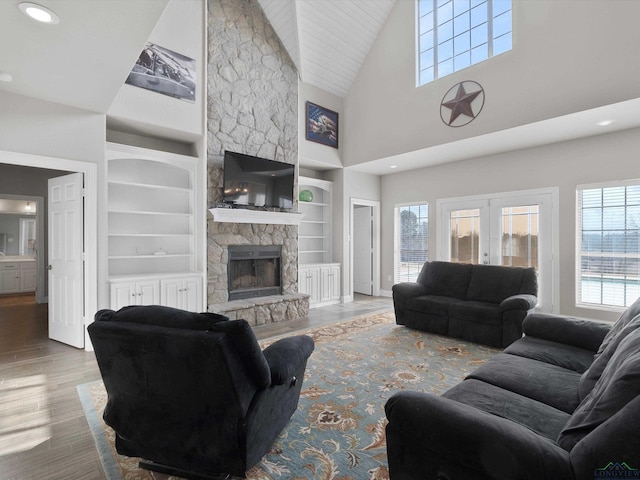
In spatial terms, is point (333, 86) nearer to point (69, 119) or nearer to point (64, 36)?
point (69, 119)

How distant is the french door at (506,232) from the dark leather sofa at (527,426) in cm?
385

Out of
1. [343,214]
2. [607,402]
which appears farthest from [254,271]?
[607,402]

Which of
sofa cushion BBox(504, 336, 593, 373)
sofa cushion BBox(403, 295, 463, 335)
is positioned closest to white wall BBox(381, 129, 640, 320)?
sofa cushion BBox(403, 295, 463, 335)

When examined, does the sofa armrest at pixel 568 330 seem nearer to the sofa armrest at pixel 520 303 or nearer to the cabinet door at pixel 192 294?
the sofa armrest at pixel 520 303

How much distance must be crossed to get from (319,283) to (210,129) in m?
3.40

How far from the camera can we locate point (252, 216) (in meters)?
5.28

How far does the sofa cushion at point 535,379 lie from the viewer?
1769mm

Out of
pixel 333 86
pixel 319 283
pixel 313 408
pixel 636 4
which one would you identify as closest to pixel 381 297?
pixel 319 283

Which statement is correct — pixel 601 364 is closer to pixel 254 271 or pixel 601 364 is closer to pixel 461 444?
pixel 461 444

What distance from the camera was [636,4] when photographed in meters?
3.68

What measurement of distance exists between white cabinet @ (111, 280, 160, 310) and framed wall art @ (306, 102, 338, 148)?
383 centimetres

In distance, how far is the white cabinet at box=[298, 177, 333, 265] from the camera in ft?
23.2

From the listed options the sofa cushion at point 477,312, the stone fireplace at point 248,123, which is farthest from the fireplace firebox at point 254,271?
the sofa cushion at point 477,312

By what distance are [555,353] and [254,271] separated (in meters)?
4.39
